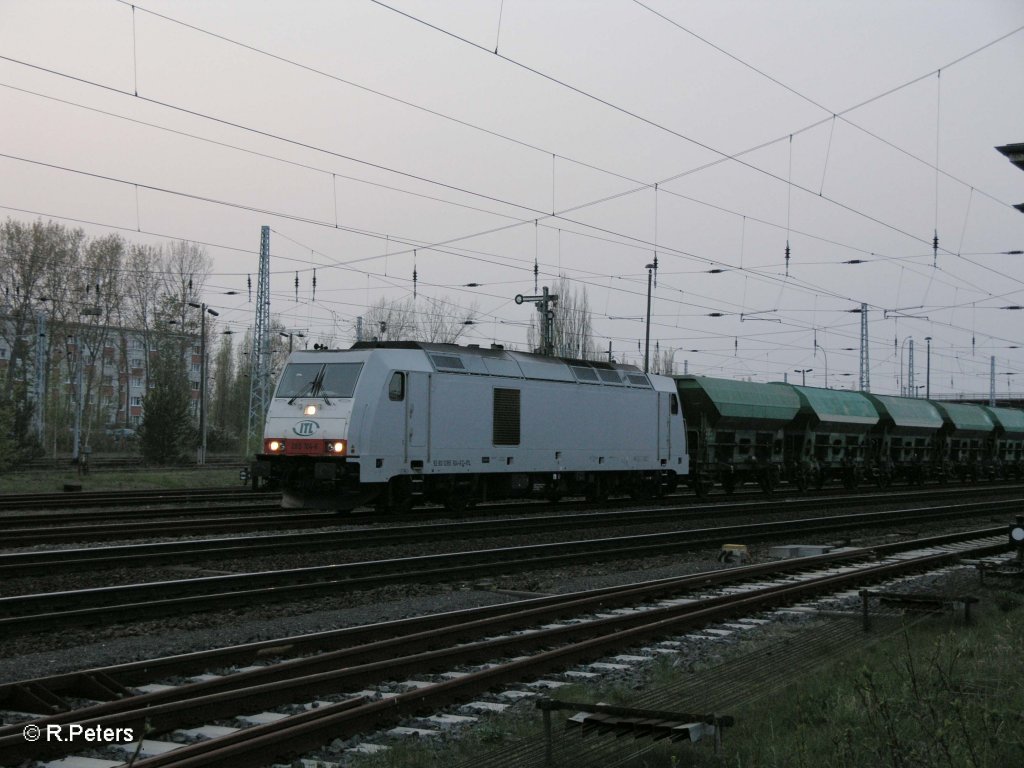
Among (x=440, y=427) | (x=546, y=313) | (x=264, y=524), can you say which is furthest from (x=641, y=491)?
(x=264, y=524)

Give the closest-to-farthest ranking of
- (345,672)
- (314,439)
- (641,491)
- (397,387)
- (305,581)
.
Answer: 1. (345,672)
2. (305,581)
3. (314,439)
4. (397,387)
5. (641,491)

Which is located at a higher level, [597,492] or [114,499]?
[597,492]

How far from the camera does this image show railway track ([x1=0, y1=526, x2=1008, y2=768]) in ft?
18.0

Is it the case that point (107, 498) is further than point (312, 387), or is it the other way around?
point (107, 498)

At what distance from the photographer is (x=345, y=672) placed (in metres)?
6.91

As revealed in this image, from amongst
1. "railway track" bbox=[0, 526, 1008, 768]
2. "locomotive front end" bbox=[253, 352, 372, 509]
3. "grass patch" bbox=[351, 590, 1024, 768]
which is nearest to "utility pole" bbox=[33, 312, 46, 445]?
"locomotive front end" bbox=[253, 352, 372, 509]

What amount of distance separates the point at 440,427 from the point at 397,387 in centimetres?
137

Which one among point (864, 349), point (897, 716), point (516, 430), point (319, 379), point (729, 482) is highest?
point (864, 349)

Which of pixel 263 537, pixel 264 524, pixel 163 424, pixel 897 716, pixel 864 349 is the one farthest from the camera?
pixel 864 349

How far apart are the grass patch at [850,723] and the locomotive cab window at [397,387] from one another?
12168 millimetres

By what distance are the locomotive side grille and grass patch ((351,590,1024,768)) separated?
14.0 meters

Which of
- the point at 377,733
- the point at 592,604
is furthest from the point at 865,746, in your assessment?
the point at 592,604

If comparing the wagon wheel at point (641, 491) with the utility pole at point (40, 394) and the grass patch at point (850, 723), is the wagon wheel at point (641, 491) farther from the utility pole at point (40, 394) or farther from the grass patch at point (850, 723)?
the utility pole at point (40, 394)

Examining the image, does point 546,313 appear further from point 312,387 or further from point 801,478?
point 312,387
